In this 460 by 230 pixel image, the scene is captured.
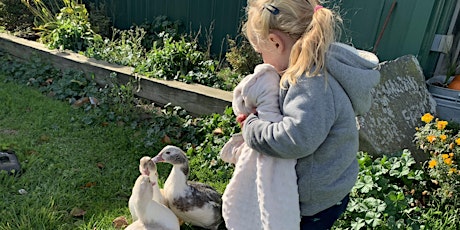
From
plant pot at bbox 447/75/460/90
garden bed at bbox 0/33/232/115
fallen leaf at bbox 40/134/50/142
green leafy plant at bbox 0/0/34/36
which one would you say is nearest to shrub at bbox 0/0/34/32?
Result: green leafy plant at bbox 0/0/34/36

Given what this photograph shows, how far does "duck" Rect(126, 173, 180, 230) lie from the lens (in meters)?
2.49

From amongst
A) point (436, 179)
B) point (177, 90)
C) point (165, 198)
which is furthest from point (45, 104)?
point (436, 179)

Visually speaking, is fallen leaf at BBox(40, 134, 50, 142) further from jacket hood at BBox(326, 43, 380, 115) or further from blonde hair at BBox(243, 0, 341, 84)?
jacket hood at BBox(326, 43, 380, 115)

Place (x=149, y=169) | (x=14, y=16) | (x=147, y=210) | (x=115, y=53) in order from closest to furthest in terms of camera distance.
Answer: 1. (x=147, y=210)
2. (x=149, y=169)
3. (x=115, y=53)
4. (x=14, y=16)

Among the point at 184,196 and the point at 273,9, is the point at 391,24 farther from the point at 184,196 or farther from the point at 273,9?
the point at 273,9

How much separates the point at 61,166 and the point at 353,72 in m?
2.73

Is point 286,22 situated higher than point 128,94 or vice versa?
point 286,22

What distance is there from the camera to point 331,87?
5.58 feet

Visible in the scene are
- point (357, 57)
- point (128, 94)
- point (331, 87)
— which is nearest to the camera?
point (331, 87)

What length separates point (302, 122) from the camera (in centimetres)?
163

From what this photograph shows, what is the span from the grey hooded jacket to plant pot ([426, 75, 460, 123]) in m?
3.02

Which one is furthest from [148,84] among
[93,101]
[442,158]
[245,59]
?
[442,158]

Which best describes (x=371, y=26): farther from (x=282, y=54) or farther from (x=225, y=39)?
(x=282, y=54)

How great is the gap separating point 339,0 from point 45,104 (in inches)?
146
